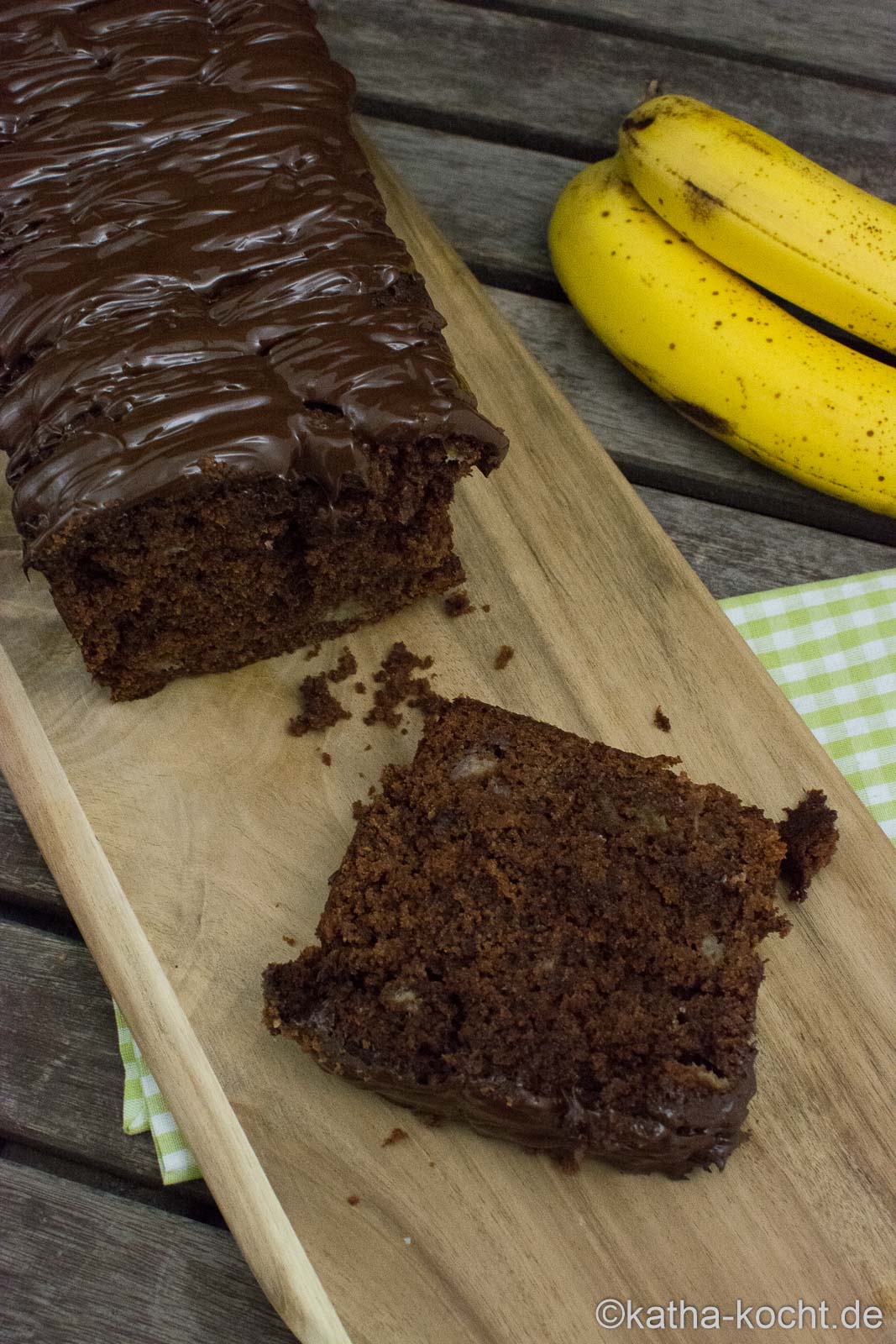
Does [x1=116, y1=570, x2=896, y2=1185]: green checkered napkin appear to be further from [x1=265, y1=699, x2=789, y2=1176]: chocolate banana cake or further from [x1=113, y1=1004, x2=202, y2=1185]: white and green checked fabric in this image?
[x1=113, y1=1004, x2=202, y2=1185]: white and green checked fabric

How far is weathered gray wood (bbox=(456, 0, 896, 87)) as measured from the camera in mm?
3977

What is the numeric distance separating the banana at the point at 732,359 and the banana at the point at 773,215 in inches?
3.1

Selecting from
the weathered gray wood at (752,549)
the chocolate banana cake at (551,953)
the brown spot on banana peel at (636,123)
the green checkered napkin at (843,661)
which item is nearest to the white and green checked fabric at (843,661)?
the green checkered napkin at (843,661)

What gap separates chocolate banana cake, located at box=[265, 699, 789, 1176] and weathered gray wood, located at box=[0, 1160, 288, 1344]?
2.25 ft

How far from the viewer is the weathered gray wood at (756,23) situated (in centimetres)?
398

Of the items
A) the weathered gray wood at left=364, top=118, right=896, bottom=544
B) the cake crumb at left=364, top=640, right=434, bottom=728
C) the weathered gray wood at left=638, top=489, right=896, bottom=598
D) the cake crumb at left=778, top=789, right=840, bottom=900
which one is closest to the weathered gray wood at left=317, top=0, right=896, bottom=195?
the weathered gray wood at left=364, top=118, right=896, bottom=544

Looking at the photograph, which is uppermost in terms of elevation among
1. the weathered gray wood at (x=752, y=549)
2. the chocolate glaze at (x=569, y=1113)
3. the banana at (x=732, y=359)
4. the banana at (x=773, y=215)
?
the banana at (x=773, y=215)

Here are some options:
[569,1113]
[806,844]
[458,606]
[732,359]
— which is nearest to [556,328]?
[732,359]

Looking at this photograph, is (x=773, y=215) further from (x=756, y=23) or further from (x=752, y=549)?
(x=756, y=23)

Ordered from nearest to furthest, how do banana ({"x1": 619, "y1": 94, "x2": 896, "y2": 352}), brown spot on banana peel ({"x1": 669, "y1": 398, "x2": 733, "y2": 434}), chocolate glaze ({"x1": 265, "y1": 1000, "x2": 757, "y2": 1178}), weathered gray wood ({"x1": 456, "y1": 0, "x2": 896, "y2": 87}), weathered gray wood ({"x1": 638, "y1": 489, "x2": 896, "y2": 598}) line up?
chocolate glaze ({"x1": 265, "y1": 1000, "x2": 757, "y2": 1178}) < banana ({"x1": 619, "y1": 94, "x2": 896, "y2": 352}) < brown spot on banana peel ({"x1": 669, "y1": 398, "x2": 733, "y2": 434}) < weathered gray wood ({"x1": 638, "y1": 489, "x2": 896, "y2": 598}) < weathered gray wood ({"x1": 456, "y1": 0, "x2": 896, "y2": 87})

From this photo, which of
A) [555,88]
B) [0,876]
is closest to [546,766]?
[0,876]

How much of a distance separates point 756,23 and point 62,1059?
13.0 ft

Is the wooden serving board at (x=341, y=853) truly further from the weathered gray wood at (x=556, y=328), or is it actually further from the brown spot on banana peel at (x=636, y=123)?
the brown spot on banana peel at (x=636, y=123)

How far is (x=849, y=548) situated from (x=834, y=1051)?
150cm
